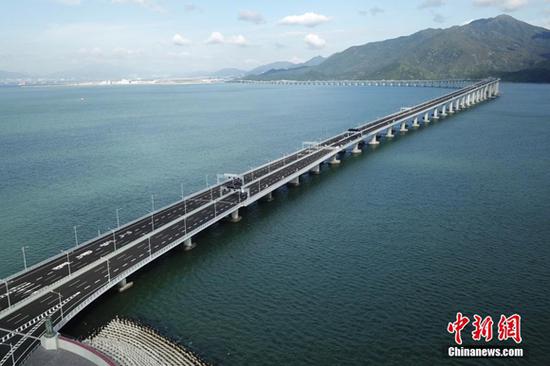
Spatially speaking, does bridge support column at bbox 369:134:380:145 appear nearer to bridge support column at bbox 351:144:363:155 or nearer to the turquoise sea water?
bridge support column at bbox 351:144:363:155

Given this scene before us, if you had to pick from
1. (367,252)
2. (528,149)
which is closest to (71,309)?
(367,252)

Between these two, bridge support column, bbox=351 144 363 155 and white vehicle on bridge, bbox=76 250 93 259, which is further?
bridge support column, bbox=351 144 363 155

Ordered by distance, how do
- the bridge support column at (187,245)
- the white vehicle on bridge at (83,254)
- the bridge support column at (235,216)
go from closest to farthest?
1. the white vehicle on bridge at (83,254)
2. the bridge support column at (187,245)
3. the bridge support column at (235,216)

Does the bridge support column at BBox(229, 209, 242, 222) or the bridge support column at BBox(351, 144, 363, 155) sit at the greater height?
the bridge support column at BBox(351, 144, 363, 155)

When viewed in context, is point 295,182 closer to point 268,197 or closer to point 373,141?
point 268,197

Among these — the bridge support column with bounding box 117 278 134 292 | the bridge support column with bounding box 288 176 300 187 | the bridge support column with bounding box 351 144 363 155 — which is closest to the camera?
the bridge support column with bounding box 117 278 134 292

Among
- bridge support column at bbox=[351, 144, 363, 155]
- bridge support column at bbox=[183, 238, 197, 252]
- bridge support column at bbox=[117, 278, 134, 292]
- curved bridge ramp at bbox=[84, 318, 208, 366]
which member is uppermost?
bridge support column at bbox=[351, 144, 363, 155]

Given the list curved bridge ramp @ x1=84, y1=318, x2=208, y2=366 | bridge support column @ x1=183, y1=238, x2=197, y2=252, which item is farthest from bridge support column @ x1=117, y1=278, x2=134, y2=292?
bridge support column @ x1=183, y1=238, x2=197, y2=252

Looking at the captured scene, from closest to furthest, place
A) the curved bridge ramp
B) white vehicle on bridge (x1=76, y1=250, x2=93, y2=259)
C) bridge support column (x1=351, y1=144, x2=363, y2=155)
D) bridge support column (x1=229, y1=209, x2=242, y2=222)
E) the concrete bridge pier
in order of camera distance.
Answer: the curved bridge ramp, white vehicle on bridge (x1=76, y1=250, x2=93, y2=259), bridge support column (x1=229, y1=209, x2=242, y2=222), the concrete bridge pier, bridge support column (x1=351, y1=144, x2=363, y2=155)

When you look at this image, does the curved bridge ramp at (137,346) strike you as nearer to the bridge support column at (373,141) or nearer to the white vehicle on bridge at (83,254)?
the white vehicle on bridge at (83,254)

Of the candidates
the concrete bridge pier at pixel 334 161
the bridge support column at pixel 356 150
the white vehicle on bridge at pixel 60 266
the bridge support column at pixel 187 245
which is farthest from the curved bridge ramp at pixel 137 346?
the bridge support column at pixel 356 150
